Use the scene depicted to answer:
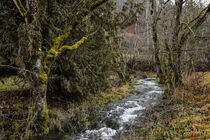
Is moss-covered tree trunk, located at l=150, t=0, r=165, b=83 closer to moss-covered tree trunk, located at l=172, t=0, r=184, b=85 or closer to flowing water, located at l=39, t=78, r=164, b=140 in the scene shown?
moss-covered tree trunk, located at l=172, t=0, r=184, b=85

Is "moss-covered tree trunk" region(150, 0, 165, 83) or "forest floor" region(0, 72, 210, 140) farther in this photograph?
"moss-covered tree trunk" region(150, 0, 165, 83)

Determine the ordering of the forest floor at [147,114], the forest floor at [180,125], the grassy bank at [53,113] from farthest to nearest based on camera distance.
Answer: the grassy bank at [53,113]
the forest floor at [147,114]
the forest floor at [180,125]

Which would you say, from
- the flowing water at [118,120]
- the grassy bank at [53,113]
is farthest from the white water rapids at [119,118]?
the grassy bank at [53,113]

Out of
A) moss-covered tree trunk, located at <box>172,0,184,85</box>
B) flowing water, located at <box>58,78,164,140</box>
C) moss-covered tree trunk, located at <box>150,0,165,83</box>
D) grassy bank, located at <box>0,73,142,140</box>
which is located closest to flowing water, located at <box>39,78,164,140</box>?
flowing water, located at <box>58,78,164,140</box>

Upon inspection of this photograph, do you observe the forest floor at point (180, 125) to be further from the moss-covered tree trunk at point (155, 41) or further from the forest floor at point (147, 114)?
the moss-covered tree trunk at point (155, 41)

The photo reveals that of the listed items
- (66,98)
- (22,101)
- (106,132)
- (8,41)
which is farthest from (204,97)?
(8,41)

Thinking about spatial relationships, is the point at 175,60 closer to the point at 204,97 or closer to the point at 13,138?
the point at 204,97

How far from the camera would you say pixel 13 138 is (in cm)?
467

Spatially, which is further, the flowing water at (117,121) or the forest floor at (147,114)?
the flowing water at (117,121)

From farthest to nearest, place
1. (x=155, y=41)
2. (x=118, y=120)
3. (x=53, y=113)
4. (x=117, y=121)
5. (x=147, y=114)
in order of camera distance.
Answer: (x=155, y=41) < (x=147, y=114) < (x=118, y=120) < (x=117, y=121) < (x=53, y=113)

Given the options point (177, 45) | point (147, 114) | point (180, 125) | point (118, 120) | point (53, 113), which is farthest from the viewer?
Result: point (177, 45)

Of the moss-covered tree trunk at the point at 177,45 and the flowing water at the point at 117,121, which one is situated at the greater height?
the moss-covered tree trunk at the point at 177,45

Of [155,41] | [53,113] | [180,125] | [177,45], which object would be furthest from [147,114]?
[155,41]

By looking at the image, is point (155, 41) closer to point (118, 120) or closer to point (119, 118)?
point (119, 118)
